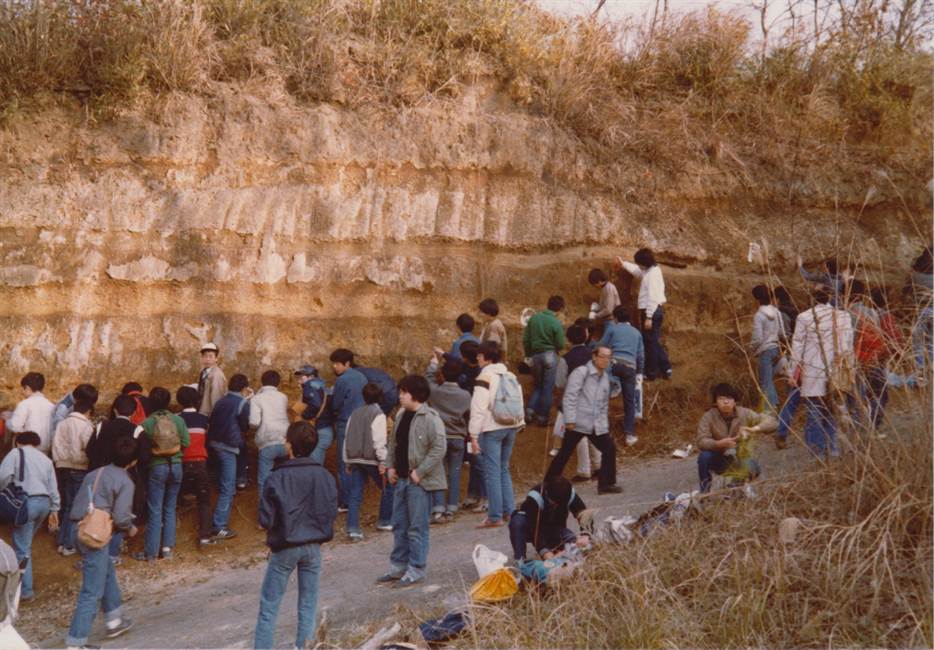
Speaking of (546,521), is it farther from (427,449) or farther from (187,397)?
(187,397)

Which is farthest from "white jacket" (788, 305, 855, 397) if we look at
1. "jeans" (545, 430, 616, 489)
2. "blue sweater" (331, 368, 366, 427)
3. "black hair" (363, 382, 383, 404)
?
"blue sweater" (331, 368, 366, 427)

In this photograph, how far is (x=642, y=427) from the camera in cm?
1414

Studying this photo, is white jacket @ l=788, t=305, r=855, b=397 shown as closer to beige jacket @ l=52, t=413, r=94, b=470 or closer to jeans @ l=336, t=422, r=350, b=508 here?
jeans @ l=336, t=422, r=350, b=508

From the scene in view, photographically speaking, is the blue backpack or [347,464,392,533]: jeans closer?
[347,464,392,533]: jeans

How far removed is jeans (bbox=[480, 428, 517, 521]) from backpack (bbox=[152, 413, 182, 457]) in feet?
11.1

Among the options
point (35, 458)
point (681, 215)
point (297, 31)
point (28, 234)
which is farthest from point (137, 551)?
point (681, 215)

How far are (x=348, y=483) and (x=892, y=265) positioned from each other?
982 cm

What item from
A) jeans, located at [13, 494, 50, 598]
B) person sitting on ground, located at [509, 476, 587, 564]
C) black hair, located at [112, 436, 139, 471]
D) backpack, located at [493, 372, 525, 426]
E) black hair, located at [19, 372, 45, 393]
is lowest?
jeans, located at [13, 494, 50, 598]

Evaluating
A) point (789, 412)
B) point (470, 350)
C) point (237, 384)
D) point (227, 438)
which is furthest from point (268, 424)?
point (789, 412)

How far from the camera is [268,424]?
11.8 meters

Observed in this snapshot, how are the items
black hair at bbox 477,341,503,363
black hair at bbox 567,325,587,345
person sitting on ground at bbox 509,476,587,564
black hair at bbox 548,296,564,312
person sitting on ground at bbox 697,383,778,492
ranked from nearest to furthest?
person sitting on ground at bbox 509,476,587,564, person sitting on ground at bbox 697,383,778,492, black hair at bbox 477,341,503,363, black hair at bbox 567,325,587,345, black hair at bbox 548,296,564,312

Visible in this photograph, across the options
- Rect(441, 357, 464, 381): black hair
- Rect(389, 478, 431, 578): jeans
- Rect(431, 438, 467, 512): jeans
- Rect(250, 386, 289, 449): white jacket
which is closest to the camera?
Rect(389, 478, 431, 578): jeans

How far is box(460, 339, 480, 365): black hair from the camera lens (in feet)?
37.7

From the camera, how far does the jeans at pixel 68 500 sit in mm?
11149
